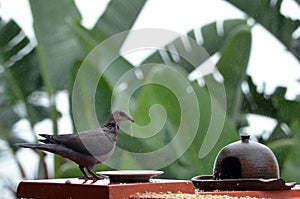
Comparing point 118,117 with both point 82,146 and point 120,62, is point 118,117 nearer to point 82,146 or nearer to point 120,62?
point 82,146

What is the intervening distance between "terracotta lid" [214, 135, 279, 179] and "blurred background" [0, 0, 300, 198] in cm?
123

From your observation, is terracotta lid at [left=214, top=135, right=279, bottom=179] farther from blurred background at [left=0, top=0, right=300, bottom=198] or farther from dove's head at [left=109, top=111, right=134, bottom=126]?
blurred background at [left=0, top=0, right=300, bottom=198]

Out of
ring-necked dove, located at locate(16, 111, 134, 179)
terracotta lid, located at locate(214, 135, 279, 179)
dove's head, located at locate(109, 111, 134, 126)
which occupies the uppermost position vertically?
dove's head, located at locate(109, 111, 134, 126)

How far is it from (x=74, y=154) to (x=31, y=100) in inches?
103

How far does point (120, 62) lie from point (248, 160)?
5.82 feet

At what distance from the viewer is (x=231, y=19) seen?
4285 millimetres

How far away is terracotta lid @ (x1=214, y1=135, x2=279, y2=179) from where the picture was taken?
7.34 ft

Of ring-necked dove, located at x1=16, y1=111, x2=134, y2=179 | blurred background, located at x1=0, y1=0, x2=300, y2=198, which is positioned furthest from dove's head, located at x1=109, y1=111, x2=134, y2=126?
blurred background, located at x1=0, y1=0, x2=300, y2=198

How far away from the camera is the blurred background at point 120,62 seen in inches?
151

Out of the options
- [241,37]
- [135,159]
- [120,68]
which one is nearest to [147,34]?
[120,68]

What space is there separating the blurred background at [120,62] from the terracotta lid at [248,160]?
1.23 m

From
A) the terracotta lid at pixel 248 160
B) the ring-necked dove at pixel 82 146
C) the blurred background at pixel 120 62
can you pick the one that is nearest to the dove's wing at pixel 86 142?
the ring-necked dove at pixel 82 146

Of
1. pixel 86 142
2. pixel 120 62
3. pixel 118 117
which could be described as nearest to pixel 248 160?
pixel 118 117

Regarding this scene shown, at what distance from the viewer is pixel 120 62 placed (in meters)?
3.88
